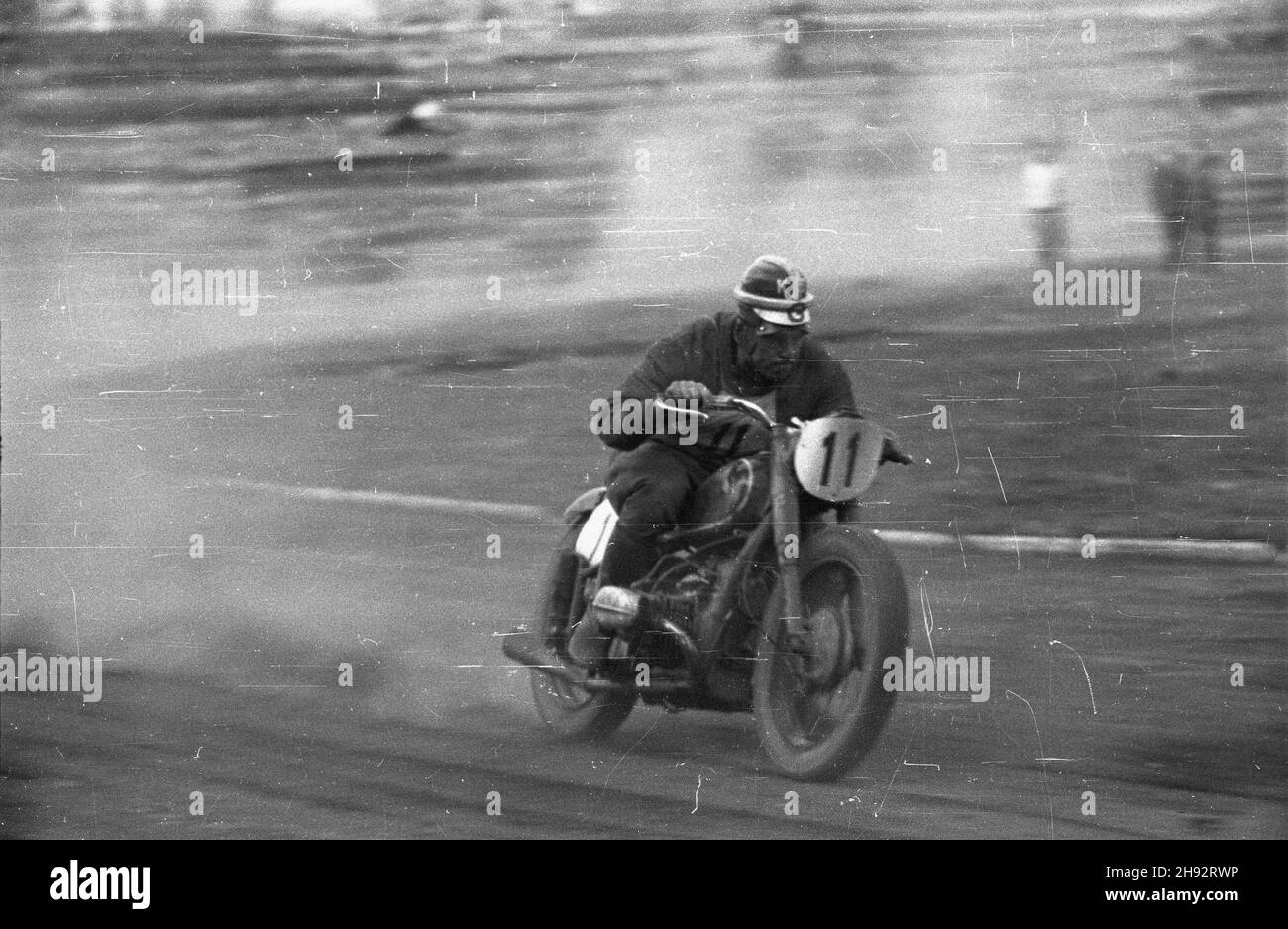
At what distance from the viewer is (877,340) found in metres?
6.47

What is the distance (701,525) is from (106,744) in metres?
2.65

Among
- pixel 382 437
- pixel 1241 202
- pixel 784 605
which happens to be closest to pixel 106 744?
pixel 382 437

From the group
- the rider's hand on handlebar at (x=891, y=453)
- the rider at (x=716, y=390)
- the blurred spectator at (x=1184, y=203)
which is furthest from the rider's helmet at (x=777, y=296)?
the blurred spectator at (x=1184, y=203)

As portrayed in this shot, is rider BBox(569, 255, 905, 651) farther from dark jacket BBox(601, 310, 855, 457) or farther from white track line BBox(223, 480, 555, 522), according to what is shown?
white track line BBox(223, 480, 555, 522)

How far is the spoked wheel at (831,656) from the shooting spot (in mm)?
5746

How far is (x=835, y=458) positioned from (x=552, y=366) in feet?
4.61

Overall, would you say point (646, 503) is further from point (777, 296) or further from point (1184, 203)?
point (1184, 203)

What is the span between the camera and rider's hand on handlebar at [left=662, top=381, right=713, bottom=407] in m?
6.06

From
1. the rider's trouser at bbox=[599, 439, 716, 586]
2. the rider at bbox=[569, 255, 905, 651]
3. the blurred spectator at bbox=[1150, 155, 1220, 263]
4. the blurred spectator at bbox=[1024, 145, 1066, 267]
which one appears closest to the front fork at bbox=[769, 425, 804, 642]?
the rider at bbox=[569, 255, 905, 651]

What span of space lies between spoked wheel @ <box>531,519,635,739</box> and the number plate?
3.70ft

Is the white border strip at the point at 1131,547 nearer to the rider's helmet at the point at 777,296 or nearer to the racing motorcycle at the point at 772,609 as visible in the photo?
the racing motorcycle at the point at 772,609

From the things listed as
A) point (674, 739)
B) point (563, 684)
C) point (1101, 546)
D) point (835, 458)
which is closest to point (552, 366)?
point (563, 684)

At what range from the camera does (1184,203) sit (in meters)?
6.51
